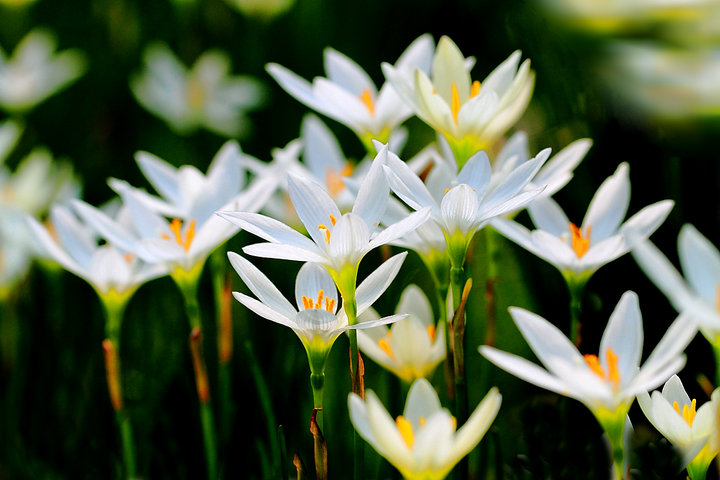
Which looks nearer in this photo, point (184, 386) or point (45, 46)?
point (184, 386)

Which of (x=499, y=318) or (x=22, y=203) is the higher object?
(x=22, y=203)

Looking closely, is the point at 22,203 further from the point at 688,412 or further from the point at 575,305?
the point at 688,412

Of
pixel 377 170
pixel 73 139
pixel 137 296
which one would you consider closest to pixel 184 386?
pixel 137 296

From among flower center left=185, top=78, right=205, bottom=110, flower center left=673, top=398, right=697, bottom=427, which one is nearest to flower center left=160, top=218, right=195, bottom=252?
Result: flower center left=673, top=398, right=697, bottom=427

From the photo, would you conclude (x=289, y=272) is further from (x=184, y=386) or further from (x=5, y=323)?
(x=5, y=323)

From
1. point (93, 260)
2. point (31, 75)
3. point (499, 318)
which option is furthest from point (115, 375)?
point (31, 75)

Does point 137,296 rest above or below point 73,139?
below
